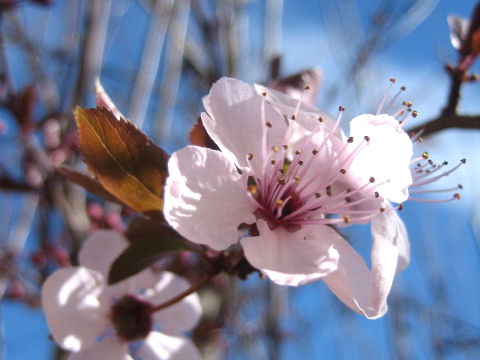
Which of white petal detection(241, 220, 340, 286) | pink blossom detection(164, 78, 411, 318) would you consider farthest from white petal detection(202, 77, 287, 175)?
white petal detection(241, 220, 340, 286)

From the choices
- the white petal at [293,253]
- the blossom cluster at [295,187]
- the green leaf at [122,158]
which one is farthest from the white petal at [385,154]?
the green leaf at [122,158]

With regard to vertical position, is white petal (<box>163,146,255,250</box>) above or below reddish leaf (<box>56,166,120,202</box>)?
above

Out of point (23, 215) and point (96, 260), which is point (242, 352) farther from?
point (96, 260)

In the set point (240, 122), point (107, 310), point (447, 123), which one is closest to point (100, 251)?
point (107, 310)

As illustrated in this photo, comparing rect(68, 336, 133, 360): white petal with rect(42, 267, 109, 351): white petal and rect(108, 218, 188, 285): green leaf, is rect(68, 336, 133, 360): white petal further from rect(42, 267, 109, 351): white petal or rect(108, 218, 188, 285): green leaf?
rect(108, 218, 188, 285): green leaf

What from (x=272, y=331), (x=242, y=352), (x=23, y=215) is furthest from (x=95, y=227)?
(x=242, y=352)

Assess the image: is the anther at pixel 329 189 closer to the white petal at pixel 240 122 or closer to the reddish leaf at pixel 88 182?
the white petal at pixel 240 122
